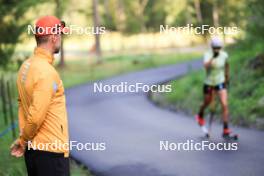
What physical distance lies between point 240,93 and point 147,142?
520 centimetres

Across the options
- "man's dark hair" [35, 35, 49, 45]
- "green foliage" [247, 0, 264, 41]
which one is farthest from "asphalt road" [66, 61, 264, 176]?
"man's dark hair" [35, 35, 49, 45]

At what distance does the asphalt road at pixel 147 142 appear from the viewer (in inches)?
379

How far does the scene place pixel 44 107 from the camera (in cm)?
481

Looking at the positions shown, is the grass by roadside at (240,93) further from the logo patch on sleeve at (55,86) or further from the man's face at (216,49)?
the logo patch on sleeve at (55,86)

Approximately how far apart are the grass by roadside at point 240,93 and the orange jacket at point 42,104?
8.66 m

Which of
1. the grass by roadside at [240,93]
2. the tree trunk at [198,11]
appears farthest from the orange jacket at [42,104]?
the tree trunk at [198,11]

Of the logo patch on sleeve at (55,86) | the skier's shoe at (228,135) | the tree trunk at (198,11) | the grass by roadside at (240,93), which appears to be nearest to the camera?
the logo patch on sleeve at (55,86)

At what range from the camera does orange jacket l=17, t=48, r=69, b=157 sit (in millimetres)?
4809

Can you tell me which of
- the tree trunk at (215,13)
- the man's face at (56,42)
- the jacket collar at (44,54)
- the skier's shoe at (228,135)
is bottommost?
the skier's shoe at (228,135)

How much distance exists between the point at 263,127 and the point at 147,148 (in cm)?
290

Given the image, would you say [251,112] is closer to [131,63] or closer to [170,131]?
[170,131]

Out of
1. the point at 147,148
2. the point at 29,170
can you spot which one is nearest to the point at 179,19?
the point at 147,148

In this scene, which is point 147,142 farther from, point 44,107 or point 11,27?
point 44,107

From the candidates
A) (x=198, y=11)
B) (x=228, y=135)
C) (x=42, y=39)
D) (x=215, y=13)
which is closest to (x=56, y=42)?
(x=42, y=39)
